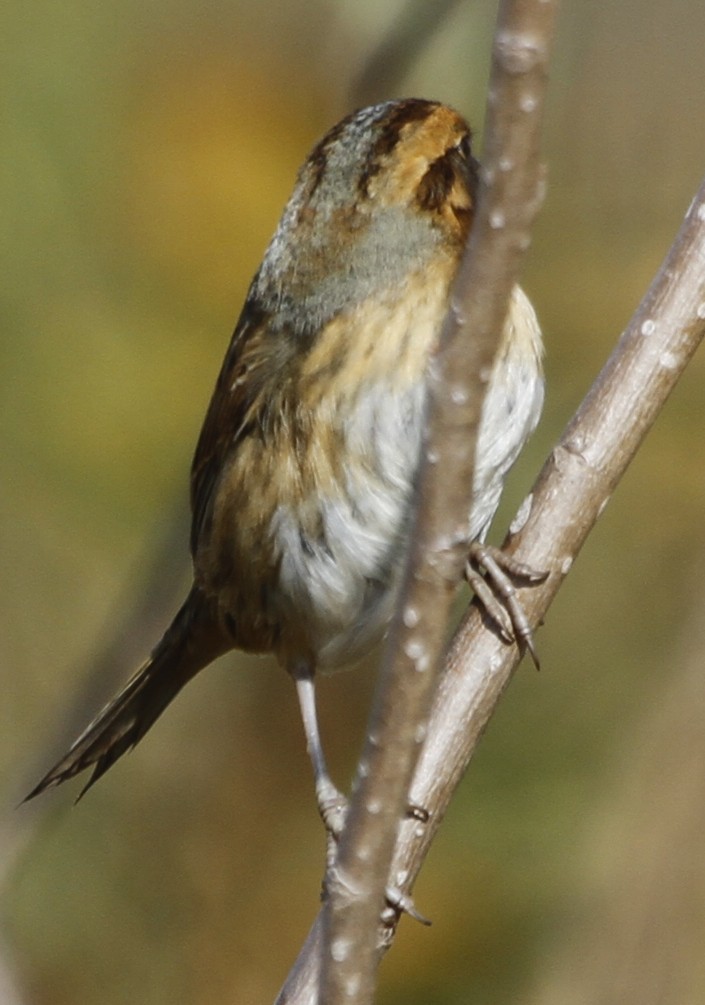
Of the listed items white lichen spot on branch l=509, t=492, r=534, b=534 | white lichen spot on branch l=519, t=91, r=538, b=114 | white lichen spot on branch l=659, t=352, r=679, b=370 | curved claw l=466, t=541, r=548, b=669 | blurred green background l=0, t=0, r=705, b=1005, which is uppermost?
white lichen spot on branch l=519, t=91, r=538, b=114

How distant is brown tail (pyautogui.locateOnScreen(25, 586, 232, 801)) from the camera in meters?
2.97

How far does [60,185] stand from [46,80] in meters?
0.37

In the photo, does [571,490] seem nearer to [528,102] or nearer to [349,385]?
[349,385]

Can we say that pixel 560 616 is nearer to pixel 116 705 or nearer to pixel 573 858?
pixel 573 858

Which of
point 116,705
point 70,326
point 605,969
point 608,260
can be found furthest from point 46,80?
point 605,969

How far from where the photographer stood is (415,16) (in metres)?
2.36

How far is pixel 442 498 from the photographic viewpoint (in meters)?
1.37

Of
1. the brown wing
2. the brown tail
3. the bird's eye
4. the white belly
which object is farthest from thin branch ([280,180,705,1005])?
the brown tail

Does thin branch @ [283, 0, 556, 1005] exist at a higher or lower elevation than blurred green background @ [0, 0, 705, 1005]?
higher

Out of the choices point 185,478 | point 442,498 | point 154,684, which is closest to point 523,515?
point 442,498

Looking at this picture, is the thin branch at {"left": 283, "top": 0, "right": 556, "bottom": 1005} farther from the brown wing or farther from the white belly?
the brown wing

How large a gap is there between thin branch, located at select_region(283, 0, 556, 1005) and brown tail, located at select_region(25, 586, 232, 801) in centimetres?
146

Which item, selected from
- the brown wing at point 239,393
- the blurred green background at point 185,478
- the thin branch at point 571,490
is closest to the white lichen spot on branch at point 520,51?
the thin branch at point 571,490

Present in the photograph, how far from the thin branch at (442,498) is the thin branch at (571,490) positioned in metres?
0.61
